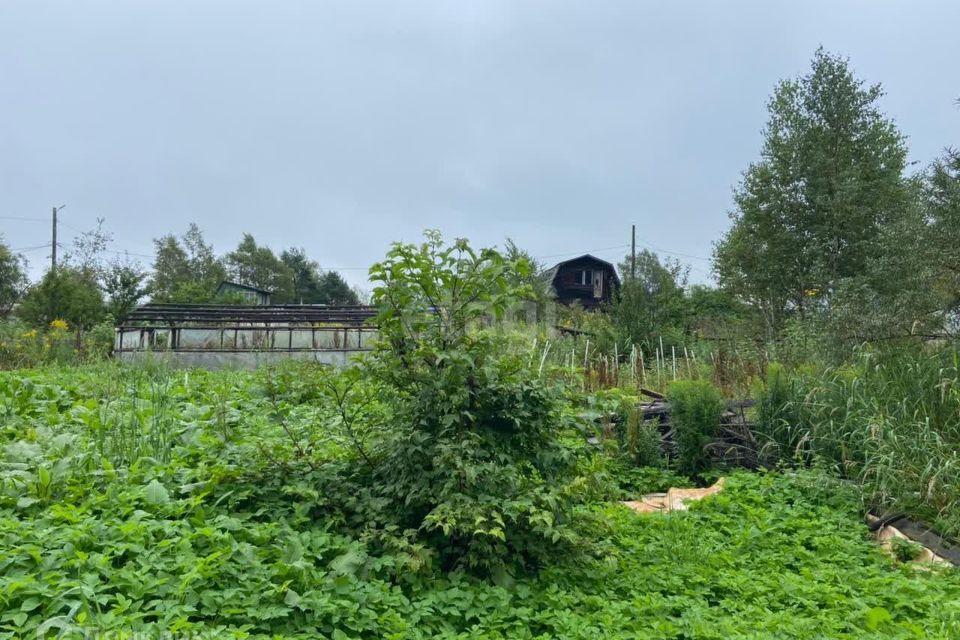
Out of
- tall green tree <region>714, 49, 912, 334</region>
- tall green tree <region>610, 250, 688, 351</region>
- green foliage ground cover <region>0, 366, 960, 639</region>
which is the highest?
tall green tree <region>714, 49, 912, 334</region>

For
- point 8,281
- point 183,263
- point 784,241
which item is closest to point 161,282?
point 183,263

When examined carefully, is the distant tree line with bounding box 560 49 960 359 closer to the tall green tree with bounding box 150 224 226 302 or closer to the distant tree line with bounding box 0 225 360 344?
the distant tree line with bounding box 0 225 360 344

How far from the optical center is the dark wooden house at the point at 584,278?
116 ft

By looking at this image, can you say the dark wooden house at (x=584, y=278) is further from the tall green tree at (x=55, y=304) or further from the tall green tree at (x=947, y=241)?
the tall green tree at (x=947, y=241)

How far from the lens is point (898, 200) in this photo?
14.3m

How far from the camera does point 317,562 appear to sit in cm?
276

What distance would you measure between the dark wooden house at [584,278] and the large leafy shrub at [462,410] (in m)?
31.9

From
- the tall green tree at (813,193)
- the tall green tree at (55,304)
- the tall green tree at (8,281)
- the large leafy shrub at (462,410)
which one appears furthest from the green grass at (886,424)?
the tall green tree at (8,281)

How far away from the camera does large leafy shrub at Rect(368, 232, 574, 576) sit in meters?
2.92

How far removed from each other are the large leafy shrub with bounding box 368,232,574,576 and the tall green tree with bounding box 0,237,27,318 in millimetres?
25542

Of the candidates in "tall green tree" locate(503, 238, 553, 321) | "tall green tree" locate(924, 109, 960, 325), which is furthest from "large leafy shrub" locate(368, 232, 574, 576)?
"tall green tree" locate(924, 109, 960, 325)

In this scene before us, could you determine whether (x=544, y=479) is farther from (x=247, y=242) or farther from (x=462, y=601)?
(x=247, y=242)

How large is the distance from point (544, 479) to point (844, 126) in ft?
52.0

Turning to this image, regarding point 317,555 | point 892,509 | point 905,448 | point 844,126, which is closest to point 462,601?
point 317,555
